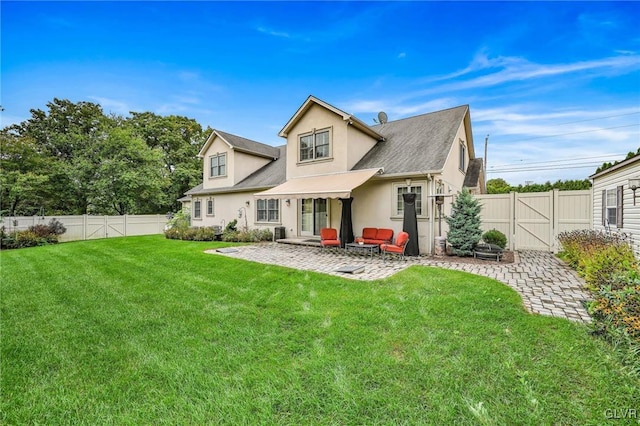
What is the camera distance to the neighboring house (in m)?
9.78

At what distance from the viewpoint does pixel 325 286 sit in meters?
8.05

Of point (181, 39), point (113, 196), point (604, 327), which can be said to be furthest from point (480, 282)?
point (113, 196)

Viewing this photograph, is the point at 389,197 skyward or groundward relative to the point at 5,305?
skyward

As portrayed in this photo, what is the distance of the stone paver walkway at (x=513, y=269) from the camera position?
6.53 m

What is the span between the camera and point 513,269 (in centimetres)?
1021

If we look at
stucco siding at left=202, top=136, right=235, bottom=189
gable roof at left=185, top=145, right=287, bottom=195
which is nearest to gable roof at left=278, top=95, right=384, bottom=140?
gable roof at left=185, top=145, right=287, bottom=195

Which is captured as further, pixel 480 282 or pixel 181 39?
pixel 181 39

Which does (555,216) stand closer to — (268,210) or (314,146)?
(314,146)

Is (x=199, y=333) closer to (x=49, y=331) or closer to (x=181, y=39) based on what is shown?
(x=49, y=331)

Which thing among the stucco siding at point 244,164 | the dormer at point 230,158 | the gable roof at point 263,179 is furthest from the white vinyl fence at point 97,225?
the stucco siding at point 244,164

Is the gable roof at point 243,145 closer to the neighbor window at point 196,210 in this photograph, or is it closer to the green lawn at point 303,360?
the neighbor window at point 196,210

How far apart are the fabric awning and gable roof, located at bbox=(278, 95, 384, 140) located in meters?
3.24

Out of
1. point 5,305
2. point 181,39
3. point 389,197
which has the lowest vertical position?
point 5,305

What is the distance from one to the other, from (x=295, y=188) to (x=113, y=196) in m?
26.5
